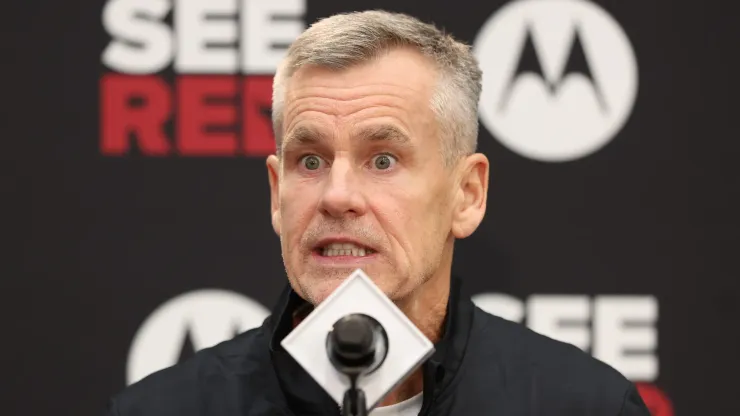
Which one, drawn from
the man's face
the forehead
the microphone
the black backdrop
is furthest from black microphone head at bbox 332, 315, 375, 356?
the black backdrop

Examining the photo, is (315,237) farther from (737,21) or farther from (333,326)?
(737,21)

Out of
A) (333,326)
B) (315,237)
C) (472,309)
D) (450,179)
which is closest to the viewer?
(333,326)

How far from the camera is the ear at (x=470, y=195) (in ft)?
5.32

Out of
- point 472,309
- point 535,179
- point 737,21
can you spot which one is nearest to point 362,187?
point 472,309

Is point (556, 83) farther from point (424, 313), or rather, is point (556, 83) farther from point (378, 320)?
point (378, 320)

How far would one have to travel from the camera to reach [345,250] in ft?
4.79

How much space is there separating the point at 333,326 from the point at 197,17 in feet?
3.75

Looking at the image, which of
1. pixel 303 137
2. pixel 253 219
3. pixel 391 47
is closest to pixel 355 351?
pixel 303 137

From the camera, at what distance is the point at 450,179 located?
1.58 metres

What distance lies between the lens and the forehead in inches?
58.7

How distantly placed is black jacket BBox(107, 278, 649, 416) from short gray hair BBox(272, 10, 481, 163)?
27 centimetres

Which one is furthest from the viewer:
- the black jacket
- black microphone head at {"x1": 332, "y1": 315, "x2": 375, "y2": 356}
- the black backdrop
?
the black backdrop

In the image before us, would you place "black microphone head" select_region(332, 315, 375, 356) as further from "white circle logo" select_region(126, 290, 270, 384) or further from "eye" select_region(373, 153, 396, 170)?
"white circle logo" select_region(126, 290, 270, 384)

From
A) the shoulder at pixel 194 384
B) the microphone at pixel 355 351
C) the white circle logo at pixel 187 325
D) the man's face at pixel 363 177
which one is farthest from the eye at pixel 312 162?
the white circle logo at pixel 187 325
